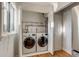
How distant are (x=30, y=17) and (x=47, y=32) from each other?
543mm

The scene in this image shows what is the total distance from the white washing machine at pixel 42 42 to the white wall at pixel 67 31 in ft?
1.53

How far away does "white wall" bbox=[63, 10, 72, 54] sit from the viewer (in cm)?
220

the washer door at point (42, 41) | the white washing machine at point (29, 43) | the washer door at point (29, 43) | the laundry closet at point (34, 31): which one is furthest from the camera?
the washer door at point (42, 41)

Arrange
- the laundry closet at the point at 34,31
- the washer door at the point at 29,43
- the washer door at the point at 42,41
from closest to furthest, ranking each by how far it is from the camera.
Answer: the laundry closet at the point at 34,31
the washer door at the point at 29,43
the washer door at the point at 42,41

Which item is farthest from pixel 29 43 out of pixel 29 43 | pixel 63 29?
pixel 63 29

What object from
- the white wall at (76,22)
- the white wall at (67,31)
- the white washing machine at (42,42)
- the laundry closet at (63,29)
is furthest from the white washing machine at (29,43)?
the white wall at (76,22)

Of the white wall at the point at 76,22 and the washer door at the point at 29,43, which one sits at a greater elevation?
the white wall at the point at 76,22

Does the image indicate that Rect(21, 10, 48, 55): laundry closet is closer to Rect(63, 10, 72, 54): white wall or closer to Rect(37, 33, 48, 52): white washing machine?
Rect(37, 33, 48, 52): white washing machine

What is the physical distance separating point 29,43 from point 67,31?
0.98 meters

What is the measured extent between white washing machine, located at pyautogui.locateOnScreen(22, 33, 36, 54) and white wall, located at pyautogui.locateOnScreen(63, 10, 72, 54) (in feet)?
2.45

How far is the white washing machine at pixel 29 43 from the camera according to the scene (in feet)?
6.46

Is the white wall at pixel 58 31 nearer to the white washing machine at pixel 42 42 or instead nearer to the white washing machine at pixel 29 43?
the white washing machine at pixel 42 42

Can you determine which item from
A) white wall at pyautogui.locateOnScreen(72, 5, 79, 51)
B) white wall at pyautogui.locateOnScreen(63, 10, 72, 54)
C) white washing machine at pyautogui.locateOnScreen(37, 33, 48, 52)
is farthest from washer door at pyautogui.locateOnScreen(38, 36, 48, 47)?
white wall at pyautogui.locateOnScreen(72, 5, 79, 51)

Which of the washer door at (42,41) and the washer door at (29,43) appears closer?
the washer door at (29,43)
